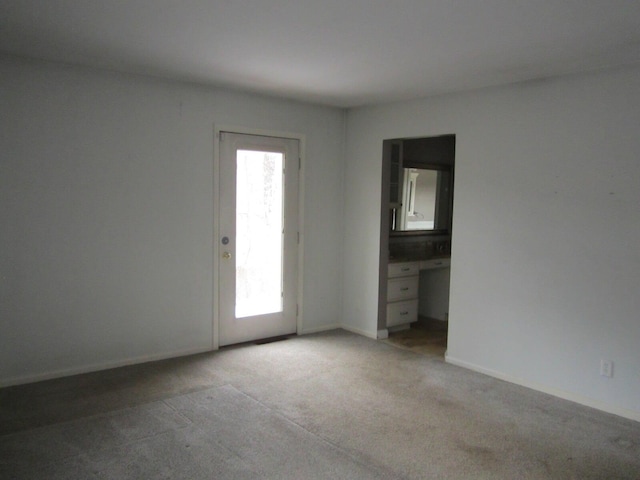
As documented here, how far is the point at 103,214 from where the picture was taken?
405 cm

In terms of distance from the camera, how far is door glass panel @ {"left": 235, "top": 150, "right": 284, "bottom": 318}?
4.86 meters

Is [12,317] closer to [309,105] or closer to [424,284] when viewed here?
[309,105]

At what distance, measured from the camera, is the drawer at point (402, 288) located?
5484 millimetres

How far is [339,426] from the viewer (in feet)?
10.7

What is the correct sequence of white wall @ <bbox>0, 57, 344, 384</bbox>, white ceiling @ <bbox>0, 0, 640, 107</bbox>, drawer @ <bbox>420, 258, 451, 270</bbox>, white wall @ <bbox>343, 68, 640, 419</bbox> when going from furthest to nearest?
drawer @ <bbox>420, 258, 451, 270</bbox>
white wall @ <bbox>0, 57, 344, 384</bbox>
white wall @ <bbox>343, 68, 640, 419</bbox>
white ceiling @ <bbox>0, 0, 640, 107</bbox>

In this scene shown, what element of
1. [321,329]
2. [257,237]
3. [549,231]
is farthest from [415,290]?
[549,231]

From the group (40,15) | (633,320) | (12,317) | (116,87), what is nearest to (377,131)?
(116,87)

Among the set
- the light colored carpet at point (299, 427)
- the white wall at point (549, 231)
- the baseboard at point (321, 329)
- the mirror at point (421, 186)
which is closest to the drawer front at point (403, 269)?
the mirror at point (421, 186)

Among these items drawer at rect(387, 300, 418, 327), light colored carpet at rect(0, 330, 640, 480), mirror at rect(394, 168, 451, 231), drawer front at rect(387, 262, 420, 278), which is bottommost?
light colored carpet at rect(0, 330, 640, 480)

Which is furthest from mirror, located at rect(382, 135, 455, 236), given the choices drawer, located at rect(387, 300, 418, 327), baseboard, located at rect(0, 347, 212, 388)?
baseboard, located at rect(0, 347, 212, 388)

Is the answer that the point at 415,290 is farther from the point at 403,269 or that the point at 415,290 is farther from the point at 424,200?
the point at 424,200

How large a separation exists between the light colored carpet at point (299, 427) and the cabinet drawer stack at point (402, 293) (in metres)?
1.16

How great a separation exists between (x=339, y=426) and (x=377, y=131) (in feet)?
10.2

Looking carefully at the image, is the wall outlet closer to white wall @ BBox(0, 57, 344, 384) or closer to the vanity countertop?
the vanity countertop
